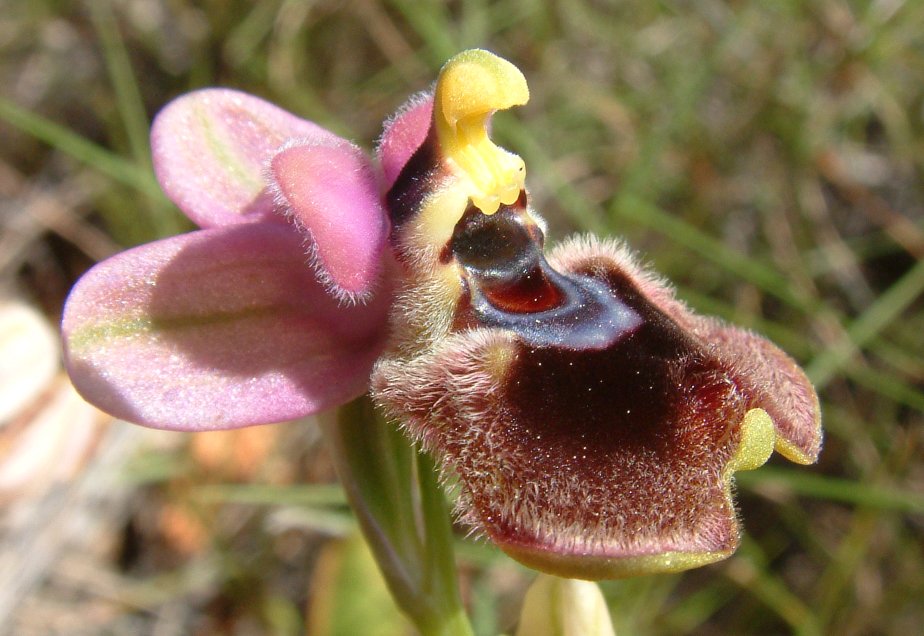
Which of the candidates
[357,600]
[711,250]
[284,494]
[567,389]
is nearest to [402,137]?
[567,389]

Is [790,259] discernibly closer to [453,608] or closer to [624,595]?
[624,595]

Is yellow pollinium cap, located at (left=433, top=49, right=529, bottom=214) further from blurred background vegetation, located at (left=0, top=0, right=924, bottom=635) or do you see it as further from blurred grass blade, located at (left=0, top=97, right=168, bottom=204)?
blurred grass blade, located at (left=0, top=97, right=168, bottom=204)

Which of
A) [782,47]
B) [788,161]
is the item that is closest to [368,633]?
[788,161]

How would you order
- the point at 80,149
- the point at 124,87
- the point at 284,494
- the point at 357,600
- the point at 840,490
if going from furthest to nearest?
the point at 124,87
the point at 80,149
the point at 284,494
the point at 840,490
the point at 357,600

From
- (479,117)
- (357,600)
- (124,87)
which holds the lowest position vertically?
(357,600)

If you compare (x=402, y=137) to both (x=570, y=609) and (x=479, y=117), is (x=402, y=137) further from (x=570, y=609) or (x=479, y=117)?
(x=570, y=609)

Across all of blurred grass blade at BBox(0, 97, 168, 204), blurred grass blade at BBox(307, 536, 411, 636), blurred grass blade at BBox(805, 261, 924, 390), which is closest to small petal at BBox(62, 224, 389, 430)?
blurred grass blade at BBox(307, 536, 411, 636)

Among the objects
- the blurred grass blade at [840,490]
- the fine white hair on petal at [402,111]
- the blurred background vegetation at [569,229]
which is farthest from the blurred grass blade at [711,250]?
the fine white hair on petal at [402,111]

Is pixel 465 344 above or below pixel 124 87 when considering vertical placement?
above
